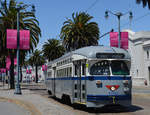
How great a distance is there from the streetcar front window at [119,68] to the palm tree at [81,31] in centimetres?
3292

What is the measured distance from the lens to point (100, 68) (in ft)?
47.0

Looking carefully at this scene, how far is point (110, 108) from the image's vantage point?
16.4m

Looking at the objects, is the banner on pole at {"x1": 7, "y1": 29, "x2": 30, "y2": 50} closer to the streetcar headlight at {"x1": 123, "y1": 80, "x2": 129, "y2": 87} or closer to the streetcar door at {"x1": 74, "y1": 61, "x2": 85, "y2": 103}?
the streetcar door at {"x1": 74, "y1": 61, "x2": 85, "y2": 103}

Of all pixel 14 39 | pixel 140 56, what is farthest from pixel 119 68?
pixel 140 56

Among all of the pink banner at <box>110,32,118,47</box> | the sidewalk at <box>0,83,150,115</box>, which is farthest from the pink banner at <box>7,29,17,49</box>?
the pink banner at <box>110,32,118,47</box>

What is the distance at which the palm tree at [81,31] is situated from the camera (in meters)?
47.8

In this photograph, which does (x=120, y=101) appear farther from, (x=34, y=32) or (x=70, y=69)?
(x=34, y=32)

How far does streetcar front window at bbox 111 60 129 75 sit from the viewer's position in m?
14.4

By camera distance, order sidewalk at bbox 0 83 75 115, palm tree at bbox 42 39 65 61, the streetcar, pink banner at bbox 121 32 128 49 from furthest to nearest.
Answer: palm tree at bbox 42 39 65 61, pink banner at bbox 121 32 128 49, the streetcar, sidewalk at bbox 0 83 75 115

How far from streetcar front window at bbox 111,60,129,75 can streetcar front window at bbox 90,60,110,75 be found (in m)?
0.30

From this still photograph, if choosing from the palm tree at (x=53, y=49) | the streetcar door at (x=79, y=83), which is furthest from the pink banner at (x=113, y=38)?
the palm tree at (x=53, y=49)

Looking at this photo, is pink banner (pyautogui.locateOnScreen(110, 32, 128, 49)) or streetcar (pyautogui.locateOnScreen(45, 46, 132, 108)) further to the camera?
pink banner (pyautogui.locateOnScreen(110, 32, 128, 49))

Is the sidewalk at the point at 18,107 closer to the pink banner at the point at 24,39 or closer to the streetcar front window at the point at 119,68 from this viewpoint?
the streetcar front window at the point at 119,68

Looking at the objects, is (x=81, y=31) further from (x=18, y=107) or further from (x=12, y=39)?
(x=18, y=107)
